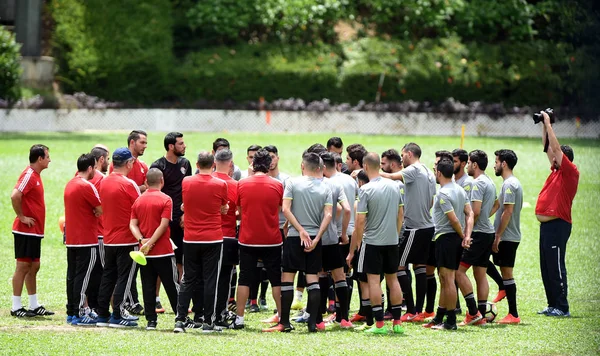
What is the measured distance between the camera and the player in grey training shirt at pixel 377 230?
356 inches

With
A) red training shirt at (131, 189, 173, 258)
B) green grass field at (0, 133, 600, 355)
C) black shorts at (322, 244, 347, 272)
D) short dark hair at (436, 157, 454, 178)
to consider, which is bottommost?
green grass field at (0, 133, 600, 355)

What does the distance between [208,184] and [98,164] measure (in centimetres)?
179

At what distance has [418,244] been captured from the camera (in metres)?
9.95

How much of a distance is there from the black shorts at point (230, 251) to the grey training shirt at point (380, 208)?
157 centimetres

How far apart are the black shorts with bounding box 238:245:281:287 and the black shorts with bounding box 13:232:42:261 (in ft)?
8.17

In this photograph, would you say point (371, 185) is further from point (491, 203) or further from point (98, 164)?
point (98, 164)

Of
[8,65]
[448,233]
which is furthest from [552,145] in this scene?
[8,65]

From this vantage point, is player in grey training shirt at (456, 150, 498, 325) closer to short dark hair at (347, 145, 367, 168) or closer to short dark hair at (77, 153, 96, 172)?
short dark hair at (347, 145, 367, 168)

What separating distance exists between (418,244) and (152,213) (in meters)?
3.12

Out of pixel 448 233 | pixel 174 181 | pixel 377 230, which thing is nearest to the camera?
pixel 377 230

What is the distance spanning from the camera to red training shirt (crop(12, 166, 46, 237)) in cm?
979

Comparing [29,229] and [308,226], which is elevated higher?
[308,226]

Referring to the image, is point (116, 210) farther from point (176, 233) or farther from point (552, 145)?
point (552, 145)

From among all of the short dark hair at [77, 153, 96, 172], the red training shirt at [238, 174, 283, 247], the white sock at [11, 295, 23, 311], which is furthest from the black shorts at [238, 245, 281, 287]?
the white sock at [11, 295, 23, 311]
